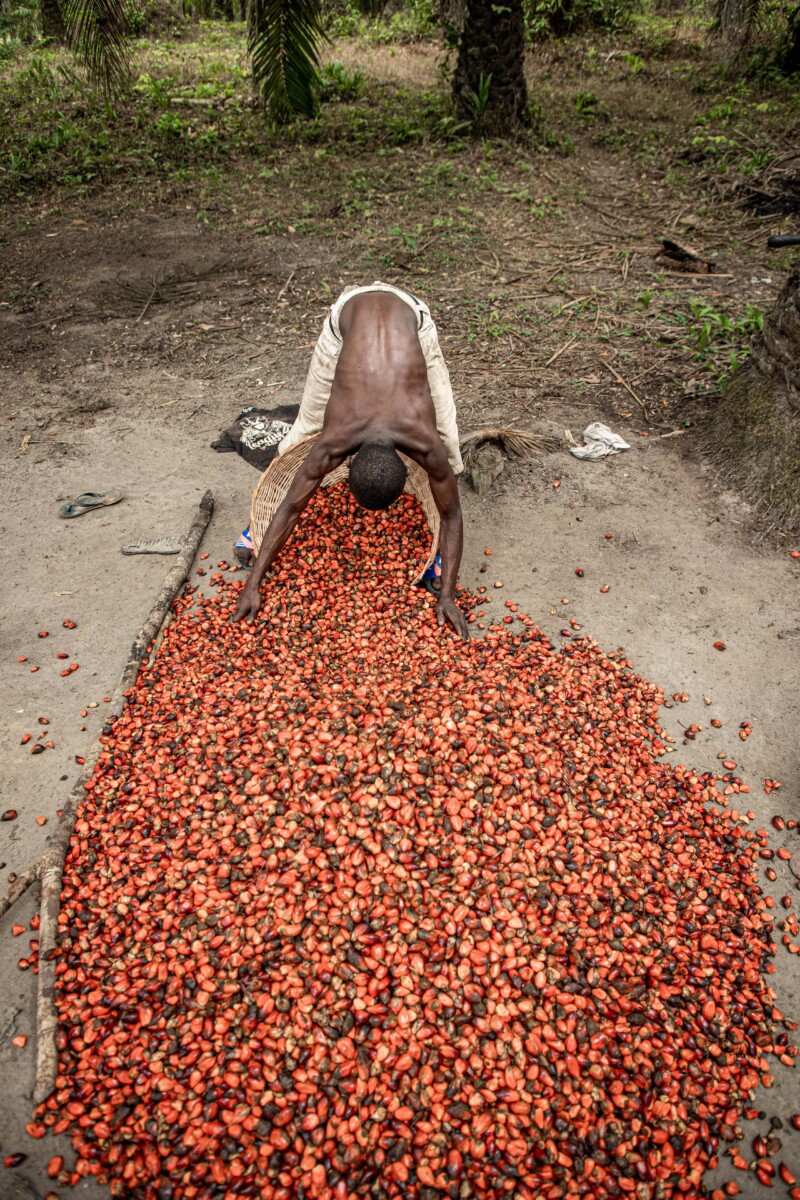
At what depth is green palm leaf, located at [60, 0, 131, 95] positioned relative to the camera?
5.54 m

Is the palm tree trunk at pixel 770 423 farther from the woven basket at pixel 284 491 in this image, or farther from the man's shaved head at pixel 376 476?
the man's shaved head at pixel 376 476

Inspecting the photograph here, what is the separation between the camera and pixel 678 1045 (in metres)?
2.29

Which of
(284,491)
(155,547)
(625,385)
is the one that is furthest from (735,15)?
(155,547)

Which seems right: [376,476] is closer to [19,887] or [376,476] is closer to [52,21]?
[19,887]

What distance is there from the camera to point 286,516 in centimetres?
351

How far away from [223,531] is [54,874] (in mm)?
2246

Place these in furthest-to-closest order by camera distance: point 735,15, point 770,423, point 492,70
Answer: point 492,70, point 735,15, point 770,423

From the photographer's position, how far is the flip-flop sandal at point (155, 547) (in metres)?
4.21

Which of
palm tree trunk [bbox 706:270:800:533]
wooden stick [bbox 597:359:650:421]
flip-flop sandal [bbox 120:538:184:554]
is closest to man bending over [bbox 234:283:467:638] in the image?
flip-flop sandal [bbox 120:538:184:554]

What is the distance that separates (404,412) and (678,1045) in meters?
2.57

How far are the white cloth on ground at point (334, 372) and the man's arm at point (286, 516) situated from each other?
0.49 meters

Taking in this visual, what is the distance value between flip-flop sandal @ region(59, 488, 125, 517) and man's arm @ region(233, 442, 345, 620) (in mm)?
1488

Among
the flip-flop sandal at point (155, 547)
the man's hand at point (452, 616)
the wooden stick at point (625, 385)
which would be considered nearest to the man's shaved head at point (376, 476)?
the man's hand at point (452, 616)

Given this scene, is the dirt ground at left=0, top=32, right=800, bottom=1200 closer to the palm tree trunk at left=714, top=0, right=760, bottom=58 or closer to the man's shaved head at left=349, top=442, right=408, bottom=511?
the man's shaved head at left=349, top=442, right=408, bottom=511
